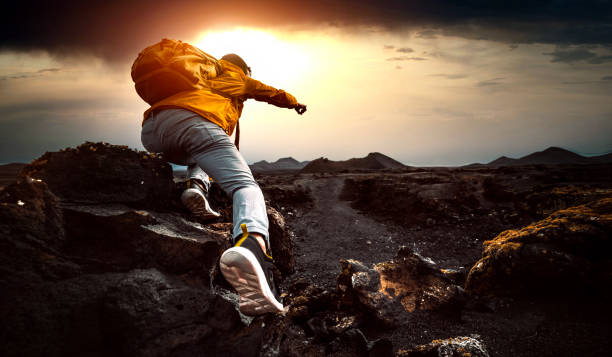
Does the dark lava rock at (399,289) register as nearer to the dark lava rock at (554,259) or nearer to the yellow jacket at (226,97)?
the dark lava rock at (554,259)

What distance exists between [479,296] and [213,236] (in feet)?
10.8

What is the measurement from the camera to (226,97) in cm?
317

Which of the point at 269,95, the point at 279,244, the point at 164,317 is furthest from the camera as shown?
the point at 279,244

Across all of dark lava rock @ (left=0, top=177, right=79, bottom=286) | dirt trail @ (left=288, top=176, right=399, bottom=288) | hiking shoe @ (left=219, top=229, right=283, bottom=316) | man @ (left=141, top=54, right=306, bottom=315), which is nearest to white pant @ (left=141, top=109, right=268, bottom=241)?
man @ (left=141, top=54, right=306, bottom=315)

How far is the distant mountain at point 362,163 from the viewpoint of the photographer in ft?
89.8

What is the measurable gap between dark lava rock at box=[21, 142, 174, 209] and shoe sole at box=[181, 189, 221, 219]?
20 centimetres

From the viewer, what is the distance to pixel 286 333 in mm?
2875

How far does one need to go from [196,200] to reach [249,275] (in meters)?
1.51

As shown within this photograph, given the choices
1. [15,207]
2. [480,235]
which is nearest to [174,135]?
[15,207]

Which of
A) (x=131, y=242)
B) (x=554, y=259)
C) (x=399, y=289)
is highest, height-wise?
(x=131, y=242)

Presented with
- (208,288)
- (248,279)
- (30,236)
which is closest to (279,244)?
(208,288)

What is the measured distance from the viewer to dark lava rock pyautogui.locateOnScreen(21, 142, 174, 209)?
8.70 feet

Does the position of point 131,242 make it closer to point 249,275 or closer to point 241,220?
point 241,220

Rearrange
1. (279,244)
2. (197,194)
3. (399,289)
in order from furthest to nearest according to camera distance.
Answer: (279,244) < (399,289) < (197,194)
